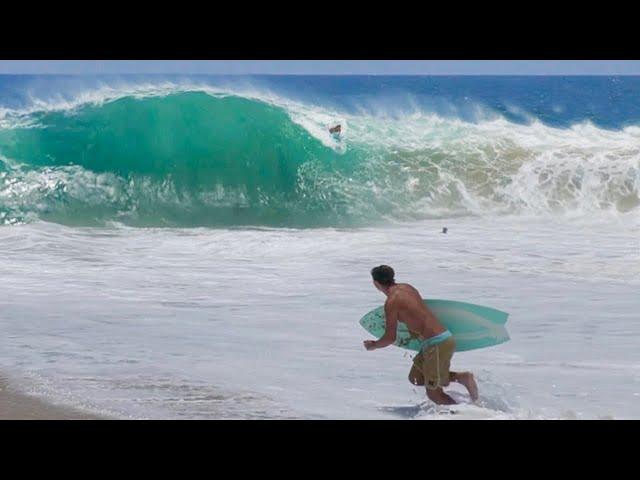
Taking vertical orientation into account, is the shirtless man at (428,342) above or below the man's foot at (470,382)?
above

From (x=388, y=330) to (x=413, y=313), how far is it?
0.16 m

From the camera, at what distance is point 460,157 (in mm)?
5348

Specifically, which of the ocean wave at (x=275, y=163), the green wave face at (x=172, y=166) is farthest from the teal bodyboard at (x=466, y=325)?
the green wave face at (x=172, y=166)

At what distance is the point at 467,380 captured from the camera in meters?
4.76

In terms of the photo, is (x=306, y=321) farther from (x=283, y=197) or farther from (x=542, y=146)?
(x=542, y=146)

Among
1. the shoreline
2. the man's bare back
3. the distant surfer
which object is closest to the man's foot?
A: the man's bare back

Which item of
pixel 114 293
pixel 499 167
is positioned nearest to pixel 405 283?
pixel 499 167

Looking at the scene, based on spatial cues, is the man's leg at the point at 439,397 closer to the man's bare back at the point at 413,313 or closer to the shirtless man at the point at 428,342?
the shirtless man at the point at 428,342

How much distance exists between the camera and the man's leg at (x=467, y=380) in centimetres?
475

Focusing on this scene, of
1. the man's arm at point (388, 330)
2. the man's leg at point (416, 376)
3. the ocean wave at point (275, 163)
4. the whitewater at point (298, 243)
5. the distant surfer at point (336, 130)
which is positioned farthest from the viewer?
the distant surfer at point (336, 130)

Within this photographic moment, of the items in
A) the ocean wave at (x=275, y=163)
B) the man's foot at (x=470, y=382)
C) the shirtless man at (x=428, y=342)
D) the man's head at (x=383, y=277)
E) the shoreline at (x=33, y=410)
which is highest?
the ocean wave at (x=275, y=163)

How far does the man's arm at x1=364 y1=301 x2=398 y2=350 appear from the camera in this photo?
184 inches

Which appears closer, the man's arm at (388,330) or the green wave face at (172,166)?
the man's arm at (388,330)

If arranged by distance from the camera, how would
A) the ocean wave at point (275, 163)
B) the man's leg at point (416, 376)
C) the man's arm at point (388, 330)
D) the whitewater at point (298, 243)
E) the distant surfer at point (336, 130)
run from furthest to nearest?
the distant surfer at point (336, 130) → the ocean wave at point (275, 163) → the whitewater at point (298, 243) → the man's leg at point (416, 376) → the man's arm at point (388, 330)
